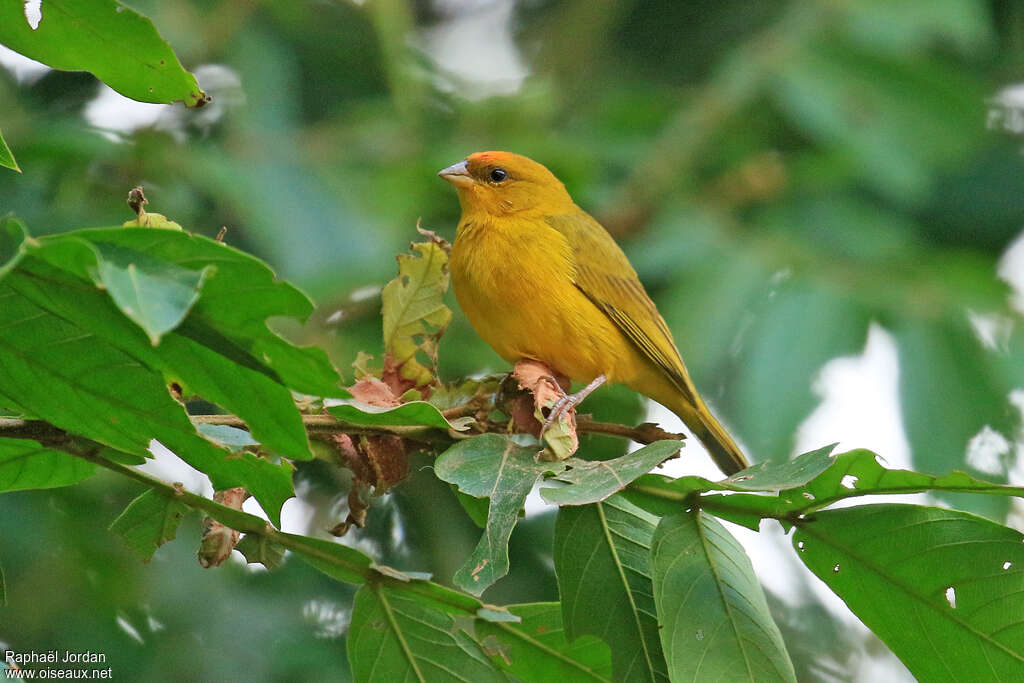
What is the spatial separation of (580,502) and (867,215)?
4.67 m

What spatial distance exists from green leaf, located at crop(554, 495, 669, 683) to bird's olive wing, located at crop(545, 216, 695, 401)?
1983 mm

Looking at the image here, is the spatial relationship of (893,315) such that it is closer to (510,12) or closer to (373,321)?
(373,321)

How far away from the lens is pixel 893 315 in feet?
14.9

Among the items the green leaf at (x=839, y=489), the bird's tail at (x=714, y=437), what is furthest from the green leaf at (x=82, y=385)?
the bird's tail at (x=714, y=437)

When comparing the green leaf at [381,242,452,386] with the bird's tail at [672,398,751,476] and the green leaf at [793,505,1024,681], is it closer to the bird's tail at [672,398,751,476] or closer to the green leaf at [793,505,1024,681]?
the green leaf at [793,505,1024,681]

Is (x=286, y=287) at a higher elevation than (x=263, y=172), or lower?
higher

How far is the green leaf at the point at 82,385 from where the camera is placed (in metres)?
1.54

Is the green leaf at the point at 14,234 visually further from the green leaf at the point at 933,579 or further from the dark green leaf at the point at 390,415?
the green leaf at the point at 933,579

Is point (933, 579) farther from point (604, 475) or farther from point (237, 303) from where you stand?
point (237, 303)

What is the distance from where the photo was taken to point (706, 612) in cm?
186

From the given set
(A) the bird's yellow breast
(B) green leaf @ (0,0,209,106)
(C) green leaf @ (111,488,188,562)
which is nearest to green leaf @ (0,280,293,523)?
(C) green leaf @ (111,488,188,562)

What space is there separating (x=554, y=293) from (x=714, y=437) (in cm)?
90

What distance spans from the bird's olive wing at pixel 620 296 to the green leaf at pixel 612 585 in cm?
198

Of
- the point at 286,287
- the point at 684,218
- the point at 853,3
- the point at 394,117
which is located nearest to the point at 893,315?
the point at 684,218
